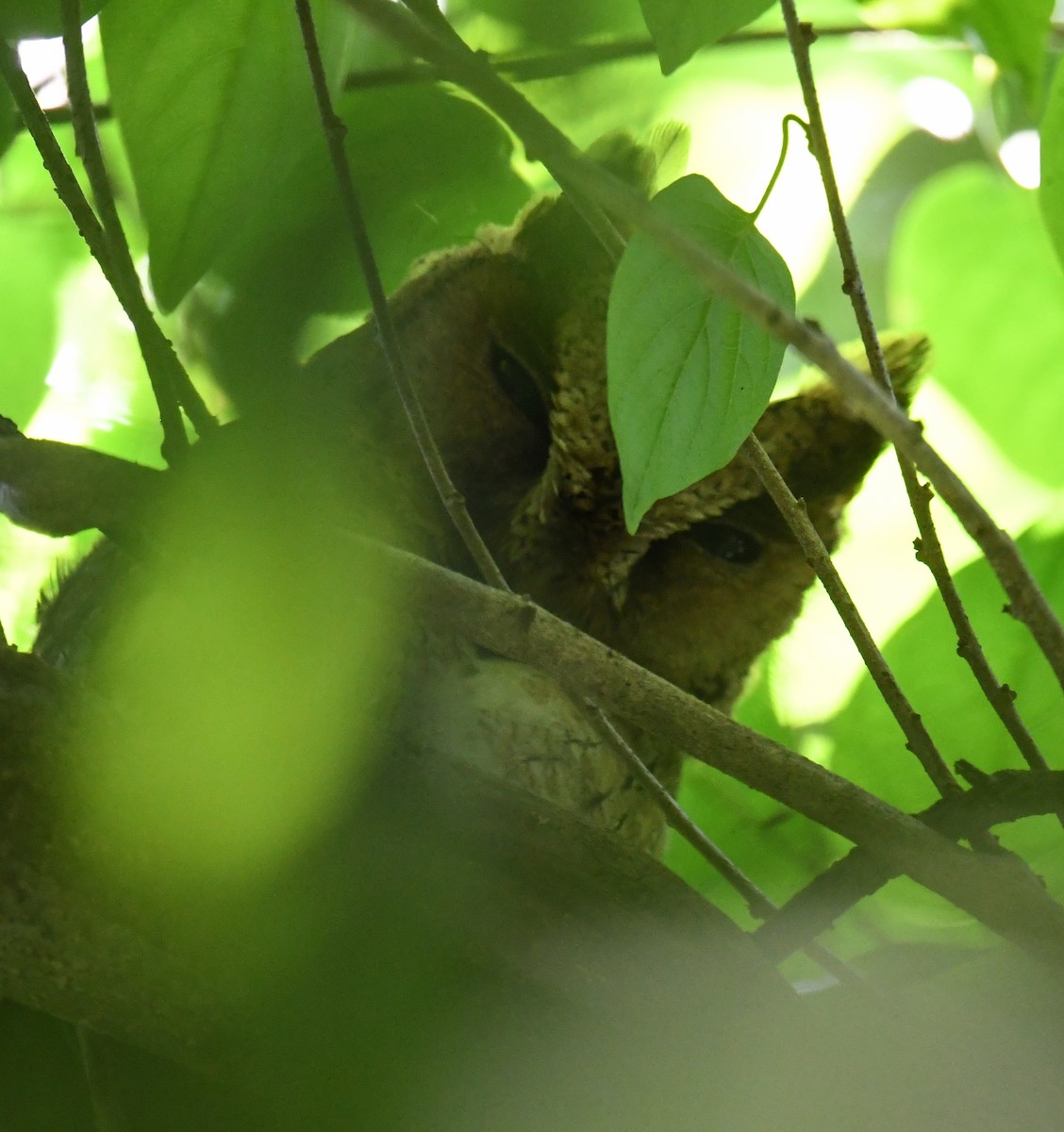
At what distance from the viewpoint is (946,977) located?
78 centimetres

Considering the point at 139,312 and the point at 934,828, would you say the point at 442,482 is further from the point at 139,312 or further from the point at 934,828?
the point at 934,828

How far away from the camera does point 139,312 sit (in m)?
0.69

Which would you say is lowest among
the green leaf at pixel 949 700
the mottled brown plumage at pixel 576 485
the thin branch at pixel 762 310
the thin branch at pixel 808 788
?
the thin branch at pixel 808 788

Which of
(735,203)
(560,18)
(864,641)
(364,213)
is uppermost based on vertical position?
(560,18)

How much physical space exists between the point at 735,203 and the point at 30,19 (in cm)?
37

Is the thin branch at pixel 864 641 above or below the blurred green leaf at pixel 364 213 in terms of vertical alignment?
below

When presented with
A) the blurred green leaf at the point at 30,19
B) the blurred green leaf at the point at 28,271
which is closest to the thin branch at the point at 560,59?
the blurred green leaf at the point at 30,19

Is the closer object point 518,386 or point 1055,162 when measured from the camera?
point 1055,162

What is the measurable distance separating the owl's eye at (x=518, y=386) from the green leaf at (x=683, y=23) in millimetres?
583

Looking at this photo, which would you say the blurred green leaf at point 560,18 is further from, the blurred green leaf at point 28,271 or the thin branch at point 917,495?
the blurred green leaf at point 28,271

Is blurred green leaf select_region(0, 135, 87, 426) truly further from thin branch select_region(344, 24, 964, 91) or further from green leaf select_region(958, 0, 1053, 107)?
green leaf select_region(958, 0, 1053, 107)

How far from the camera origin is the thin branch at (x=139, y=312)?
69 cm

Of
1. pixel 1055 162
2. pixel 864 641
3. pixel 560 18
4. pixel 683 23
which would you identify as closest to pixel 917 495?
pixel 864 641

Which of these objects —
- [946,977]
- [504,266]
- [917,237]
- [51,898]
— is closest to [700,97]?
[504,266]
